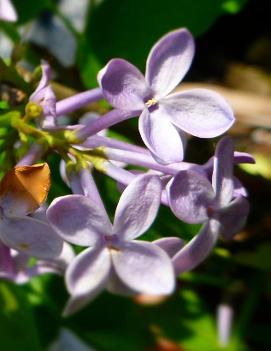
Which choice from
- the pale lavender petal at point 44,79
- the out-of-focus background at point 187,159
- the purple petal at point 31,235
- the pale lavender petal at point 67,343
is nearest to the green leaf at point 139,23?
the out-of-focus background at point 187,159

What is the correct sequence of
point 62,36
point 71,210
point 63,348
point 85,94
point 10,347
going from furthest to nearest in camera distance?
1. point 62,36
2. point 63,348
3. point 10,347
4. point 85,94
5. point 71,210

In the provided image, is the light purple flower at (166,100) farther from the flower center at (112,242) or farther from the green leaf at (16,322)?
the green leaf at (16,322)

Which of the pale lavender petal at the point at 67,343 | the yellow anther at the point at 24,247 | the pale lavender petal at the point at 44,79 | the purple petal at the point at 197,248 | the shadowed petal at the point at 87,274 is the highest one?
the pale lavender petal at the point at 44,79

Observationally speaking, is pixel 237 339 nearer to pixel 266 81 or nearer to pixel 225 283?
pixel 225 283

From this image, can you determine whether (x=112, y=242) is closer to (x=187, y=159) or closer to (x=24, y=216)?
(x=24, y=216)

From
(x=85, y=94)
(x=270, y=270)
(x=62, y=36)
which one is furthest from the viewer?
(x=62, y=36)

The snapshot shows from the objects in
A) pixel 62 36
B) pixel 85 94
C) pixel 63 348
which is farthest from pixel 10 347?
pixel 62 36

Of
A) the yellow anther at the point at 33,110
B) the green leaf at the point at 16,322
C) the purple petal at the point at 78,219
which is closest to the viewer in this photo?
the purple petal at the point at 78,219

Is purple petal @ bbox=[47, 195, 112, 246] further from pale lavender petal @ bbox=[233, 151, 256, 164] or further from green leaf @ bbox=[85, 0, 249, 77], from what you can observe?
green leaf @ bbox=[85, 0, 249, 77]

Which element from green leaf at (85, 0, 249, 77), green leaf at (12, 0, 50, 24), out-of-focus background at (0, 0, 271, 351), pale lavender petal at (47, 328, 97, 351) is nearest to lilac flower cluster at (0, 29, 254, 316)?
out-of-focus background at (0, 0, 271, 351)
